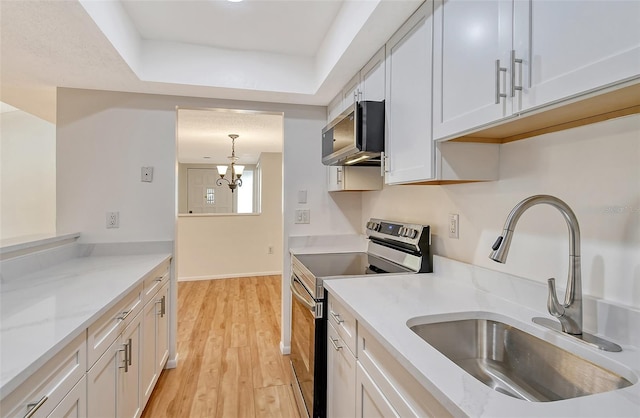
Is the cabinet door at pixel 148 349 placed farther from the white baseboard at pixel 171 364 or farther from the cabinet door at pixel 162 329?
the white baseboard at pixel 171 364

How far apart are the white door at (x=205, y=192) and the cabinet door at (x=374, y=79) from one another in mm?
6578

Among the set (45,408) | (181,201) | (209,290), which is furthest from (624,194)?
(181,201)

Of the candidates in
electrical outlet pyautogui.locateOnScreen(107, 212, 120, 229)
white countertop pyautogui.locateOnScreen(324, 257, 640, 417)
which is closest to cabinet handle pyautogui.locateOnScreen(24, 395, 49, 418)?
white countertop pyautogui.locateOnScreen(324, 257, 640, 417)

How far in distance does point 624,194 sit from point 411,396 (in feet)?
2.61

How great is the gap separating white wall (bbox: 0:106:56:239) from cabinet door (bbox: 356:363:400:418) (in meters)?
3.73

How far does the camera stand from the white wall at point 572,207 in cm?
89

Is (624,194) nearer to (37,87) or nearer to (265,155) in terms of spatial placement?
(37,87)

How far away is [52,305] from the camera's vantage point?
118 cm

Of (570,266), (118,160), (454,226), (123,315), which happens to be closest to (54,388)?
(123,315)

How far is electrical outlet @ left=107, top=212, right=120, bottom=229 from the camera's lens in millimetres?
2310

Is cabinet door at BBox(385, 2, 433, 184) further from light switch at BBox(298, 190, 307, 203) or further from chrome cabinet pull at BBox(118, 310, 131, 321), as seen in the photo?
chrome cabinet pull at BBox(118, 310, 131, 321)

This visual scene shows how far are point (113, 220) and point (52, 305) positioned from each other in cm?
127

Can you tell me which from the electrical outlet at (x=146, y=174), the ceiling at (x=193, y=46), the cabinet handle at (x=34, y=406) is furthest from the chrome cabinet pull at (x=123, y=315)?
the ceiling at (x=193, y=46)

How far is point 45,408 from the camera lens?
88 cm
